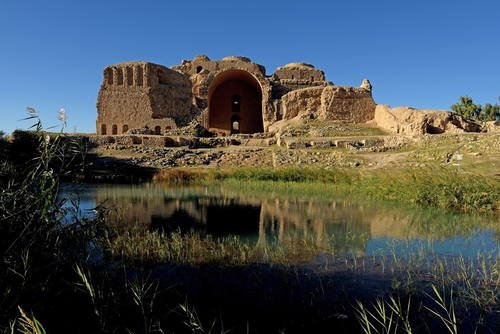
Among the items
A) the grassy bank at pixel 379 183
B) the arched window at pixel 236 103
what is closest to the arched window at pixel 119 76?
the arched window at pixel 236 103

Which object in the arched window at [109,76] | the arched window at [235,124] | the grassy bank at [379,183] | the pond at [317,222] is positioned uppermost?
the arched window at [109,76]

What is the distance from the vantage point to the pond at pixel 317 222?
732 cm

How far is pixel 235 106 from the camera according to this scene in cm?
4228

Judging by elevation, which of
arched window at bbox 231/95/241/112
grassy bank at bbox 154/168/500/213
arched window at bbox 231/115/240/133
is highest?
arched window at bbox 231/95/241/112

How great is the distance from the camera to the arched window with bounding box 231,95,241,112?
42.0 m

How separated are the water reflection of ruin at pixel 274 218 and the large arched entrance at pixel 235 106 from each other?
2802cm

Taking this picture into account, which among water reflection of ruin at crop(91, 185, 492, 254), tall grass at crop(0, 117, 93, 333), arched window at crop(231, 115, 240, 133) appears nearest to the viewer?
tall grass at crop(0, 117, 93, 333)

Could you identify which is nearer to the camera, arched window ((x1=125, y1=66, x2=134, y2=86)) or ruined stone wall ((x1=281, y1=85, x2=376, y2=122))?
ruined stone wall ((x1=281, y1=85, x2=376, y2=122))

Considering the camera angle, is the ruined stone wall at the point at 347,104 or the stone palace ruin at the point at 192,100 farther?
the stone palace ruin at the point at 192,100

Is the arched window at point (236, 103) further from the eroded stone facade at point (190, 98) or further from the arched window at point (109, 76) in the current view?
the arched window at point (109, 76)

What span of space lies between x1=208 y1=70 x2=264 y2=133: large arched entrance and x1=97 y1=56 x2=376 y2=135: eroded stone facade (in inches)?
146

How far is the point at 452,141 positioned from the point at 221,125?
83.6ft

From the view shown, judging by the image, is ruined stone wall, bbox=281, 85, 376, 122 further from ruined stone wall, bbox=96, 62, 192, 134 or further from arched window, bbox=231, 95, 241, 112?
ruined stone wall, bbox=96, 62, 192, 134

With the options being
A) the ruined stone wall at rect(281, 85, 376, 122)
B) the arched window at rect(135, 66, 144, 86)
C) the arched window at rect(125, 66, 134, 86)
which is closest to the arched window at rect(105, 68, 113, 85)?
the arched window at rect(125, 66, 134, 86)
